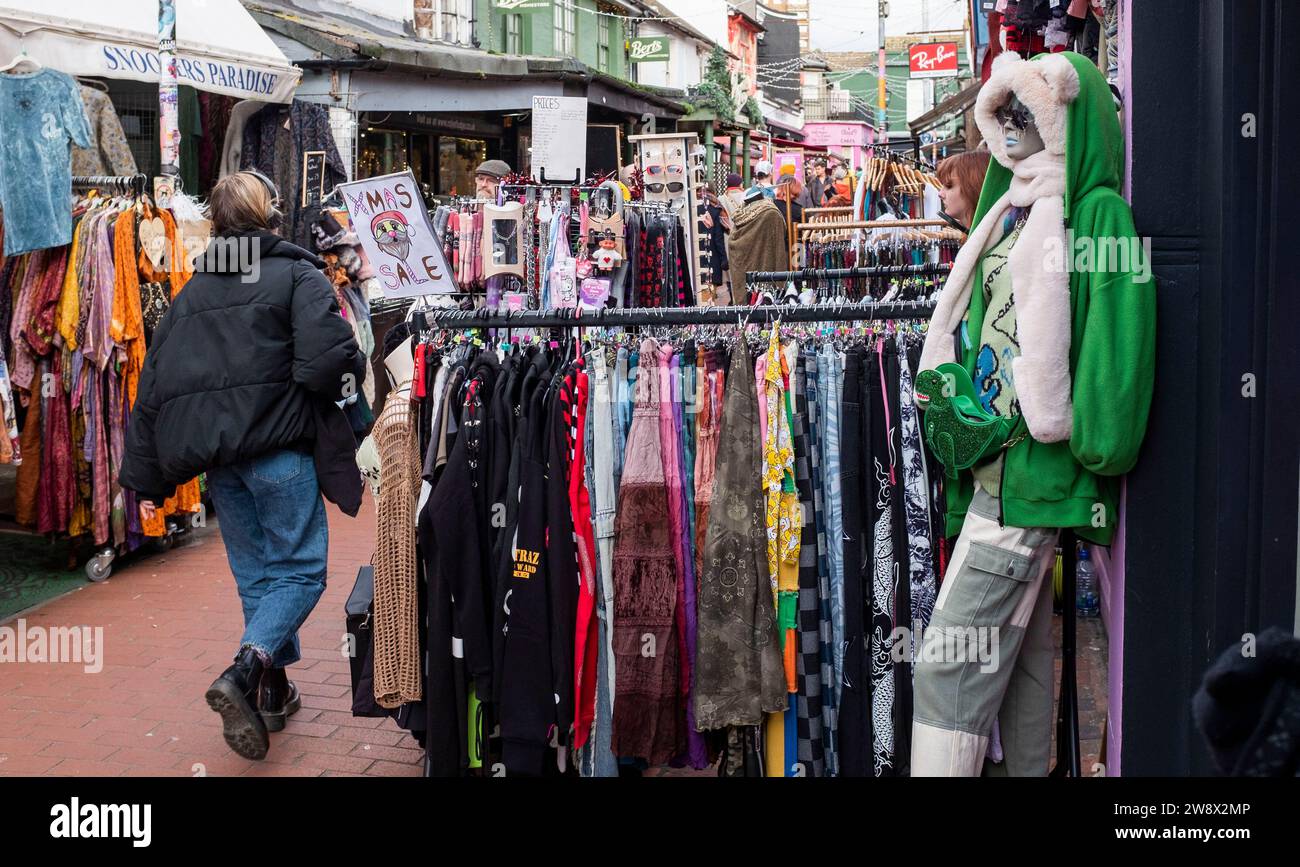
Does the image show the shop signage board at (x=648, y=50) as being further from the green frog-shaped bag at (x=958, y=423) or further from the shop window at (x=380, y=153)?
the green frog-shaped bag at (x=958, y=423)

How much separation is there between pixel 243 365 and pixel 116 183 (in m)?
3.37

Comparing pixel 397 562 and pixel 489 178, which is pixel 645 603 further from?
pixel 489 178

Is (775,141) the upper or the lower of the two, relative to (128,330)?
upper

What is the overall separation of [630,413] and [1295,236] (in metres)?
1.92

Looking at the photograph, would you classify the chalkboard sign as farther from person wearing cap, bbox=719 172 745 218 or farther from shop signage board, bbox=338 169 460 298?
shop signage board, bbox=338 169 460 298

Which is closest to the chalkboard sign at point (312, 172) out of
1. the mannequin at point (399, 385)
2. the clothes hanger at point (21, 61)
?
the clothes hanger at point (21, 61)

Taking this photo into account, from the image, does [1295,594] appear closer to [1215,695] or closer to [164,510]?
[1215,695]

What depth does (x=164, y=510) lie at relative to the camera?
7.05 metres

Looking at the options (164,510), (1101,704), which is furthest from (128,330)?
(1101,704)

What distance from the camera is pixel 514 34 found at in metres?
22.6

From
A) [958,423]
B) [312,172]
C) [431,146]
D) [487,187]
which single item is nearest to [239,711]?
[958,423]

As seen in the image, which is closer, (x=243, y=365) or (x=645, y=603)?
(x=645, y=603)

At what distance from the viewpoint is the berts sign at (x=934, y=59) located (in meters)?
25.6

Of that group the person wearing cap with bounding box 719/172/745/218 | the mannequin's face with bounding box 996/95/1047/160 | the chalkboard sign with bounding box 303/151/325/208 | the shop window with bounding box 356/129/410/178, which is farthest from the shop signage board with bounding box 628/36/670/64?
the mannequin's face with bounding box 996/95/1047/160
